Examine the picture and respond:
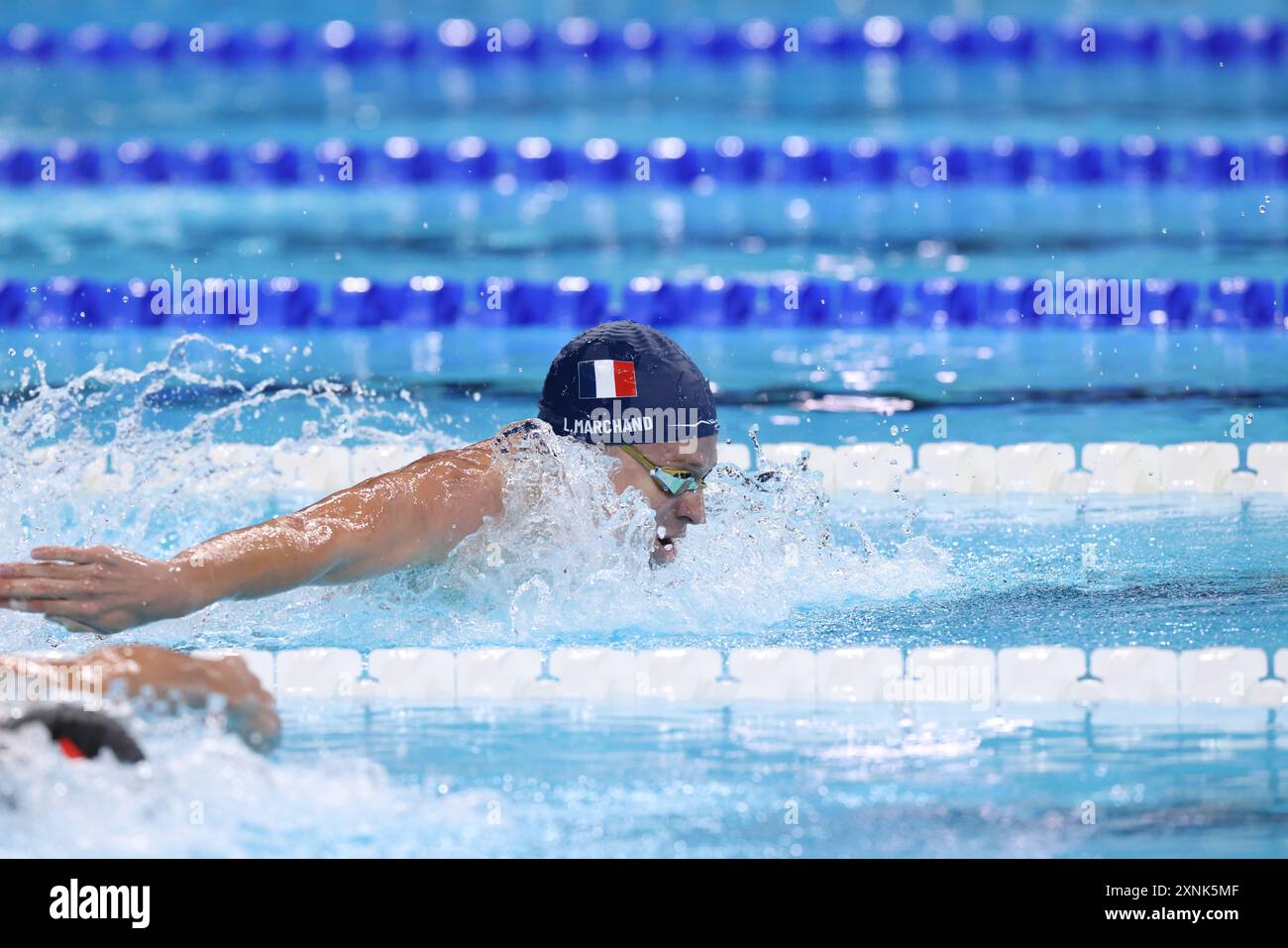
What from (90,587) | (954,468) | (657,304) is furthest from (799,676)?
(657,304)

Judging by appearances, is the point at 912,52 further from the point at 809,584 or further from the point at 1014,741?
the point at 1014,741

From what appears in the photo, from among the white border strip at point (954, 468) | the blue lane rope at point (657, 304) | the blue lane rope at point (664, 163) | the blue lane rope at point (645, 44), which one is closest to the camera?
the white border strip at point (954, 468)

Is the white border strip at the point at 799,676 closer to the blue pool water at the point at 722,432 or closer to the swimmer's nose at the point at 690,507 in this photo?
the blue pool water at the point at 722,432

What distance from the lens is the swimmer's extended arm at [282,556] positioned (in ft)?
6.38

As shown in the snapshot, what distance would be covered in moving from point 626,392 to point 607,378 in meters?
0.04

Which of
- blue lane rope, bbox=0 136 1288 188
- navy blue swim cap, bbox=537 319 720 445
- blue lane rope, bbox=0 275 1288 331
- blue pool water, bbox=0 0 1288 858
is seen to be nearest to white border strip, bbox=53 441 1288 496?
blue pool water, bbox=0 0 1288 858

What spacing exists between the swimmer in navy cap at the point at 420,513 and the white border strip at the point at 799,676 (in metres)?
0.20

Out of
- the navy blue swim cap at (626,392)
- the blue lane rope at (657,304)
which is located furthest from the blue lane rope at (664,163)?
the navy blue swim cap at (626,392)

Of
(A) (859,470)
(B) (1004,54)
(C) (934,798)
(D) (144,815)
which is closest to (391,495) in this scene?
(D) (144,815)

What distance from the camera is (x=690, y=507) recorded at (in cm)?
266

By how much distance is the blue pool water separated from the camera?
191cm

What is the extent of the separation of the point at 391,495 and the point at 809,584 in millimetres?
934
